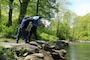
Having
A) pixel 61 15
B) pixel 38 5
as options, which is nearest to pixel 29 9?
pixel 38 5

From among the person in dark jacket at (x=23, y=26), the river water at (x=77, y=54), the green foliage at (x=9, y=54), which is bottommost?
the river water at (x=77, y=54)

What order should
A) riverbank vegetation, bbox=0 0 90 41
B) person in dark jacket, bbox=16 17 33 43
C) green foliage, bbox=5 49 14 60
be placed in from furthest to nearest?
riverbank vegetation, bbox=0 0 90 41
person in dark jacket, bbox=16 17 33 43
green foliage, bbox=5 49 14 60

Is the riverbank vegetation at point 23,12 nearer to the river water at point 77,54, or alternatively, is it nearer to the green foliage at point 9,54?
the river water at point 77,54

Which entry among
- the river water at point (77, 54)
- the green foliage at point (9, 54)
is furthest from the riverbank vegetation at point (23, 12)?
the green foliage at point (9, 54)

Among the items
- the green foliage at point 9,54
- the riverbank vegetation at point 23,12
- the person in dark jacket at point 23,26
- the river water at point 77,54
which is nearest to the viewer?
the green foliage at point 9,54

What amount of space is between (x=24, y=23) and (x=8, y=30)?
32.6 feet

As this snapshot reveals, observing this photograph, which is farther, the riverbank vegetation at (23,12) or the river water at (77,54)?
the riverbank vegetation at (23,12)

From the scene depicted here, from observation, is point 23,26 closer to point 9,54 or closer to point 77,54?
point 9,54

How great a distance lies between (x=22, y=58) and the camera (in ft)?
A: 45.1

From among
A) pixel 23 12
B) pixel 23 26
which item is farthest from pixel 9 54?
pixel 23 12

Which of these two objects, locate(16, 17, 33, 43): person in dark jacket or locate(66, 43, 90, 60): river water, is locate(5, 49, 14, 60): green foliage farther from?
locate(66, 43, 90, 60): river water

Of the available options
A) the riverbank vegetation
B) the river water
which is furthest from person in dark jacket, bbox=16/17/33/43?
the river water

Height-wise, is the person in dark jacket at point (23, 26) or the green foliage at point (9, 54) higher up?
the person in dark jacket at point (23, 26)

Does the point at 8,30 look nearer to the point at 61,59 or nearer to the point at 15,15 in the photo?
the point at 61,59
